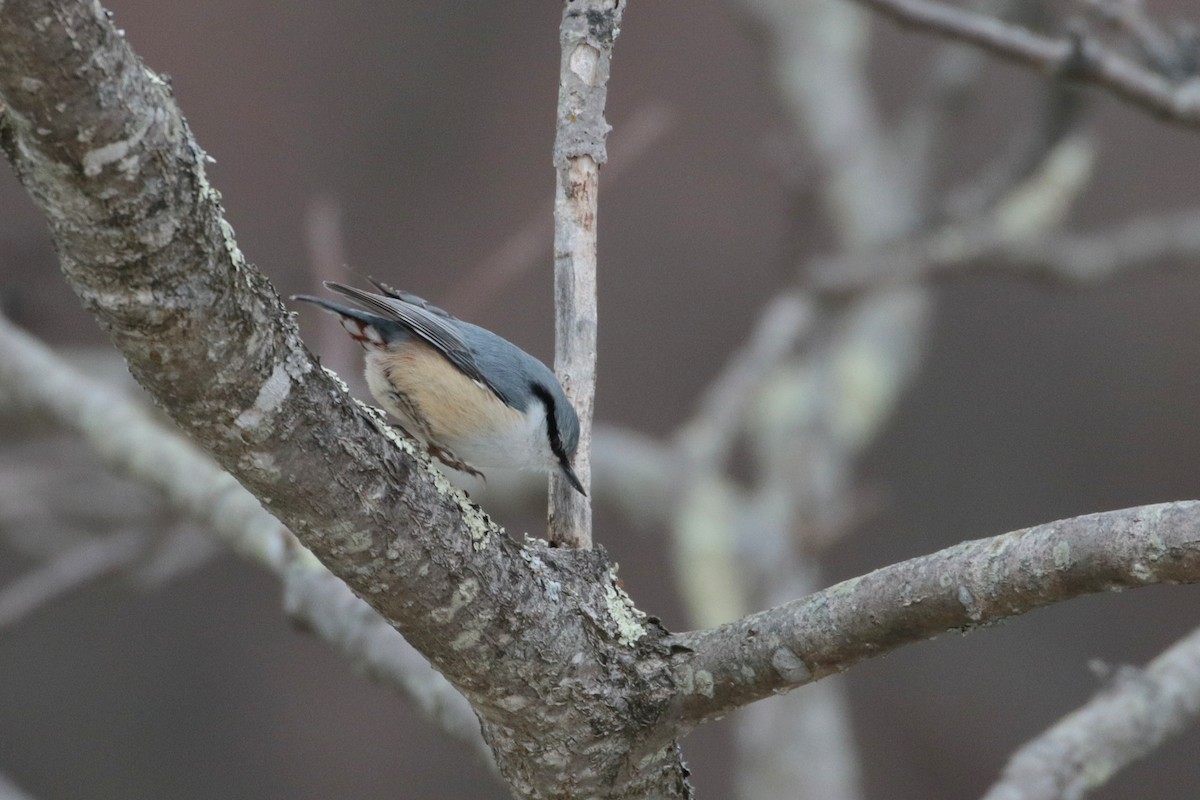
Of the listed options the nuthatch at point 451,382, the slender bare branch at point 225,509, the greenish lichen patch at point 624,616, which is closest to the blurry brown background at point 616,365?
the slender bare branch at point 225,509

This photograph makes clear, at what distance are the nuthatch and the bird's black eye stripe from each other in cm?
2

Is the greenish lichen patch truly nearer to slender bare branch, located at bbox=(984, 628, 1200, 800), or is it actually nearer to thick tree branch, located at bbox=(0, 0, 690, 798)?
thick tree branch, located at bbox=(0, 0, 690, 798)

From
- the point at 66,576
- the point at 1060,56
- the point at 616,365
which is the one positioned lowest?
the point at 66,576

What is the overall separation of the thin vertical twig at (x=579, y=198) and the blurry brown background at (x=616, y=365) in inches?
145

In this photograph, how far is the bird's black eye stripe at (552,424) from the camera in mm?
1636

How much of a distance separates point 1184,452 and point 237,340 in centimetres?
529

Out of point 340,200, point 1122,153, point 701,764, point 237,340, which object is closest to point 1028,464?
point 1122,153

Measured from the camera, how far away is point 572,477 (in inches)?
63.2

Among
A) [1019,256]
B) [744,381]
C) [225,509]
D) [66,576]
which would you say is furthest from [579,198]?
[1019,256]

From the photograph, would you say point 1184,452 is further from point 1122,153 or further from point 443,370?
point 443,370

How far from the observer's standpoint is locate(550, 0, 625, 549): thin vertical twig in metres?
1.63

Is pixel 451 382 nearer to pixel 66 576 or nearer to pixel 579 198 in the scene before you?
pixel 579 198

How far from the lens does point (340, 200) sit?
555 centimetres

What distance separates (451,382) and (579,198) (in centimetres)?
36
